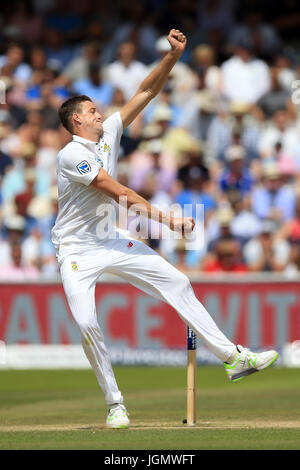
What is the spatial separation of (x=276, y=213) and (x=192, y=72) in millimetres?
3328

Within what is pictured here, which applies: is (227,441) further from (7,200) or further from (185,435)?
(7,200)

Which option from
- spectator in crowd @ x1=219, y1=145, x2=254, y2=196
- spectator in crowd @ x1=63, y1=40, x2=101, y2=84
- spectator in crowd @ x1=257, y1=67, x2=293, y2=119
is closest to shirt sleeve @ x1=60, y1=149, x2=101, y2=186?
spectator in crowd @ x1=219, y1=145, x2=254, y2=196

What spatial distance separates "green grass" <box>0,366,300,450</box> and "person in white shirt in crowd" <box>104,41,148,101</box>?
5.42m

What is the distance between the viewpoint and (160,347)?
13.9m

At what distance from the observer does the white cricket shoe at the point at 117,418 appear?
795cm

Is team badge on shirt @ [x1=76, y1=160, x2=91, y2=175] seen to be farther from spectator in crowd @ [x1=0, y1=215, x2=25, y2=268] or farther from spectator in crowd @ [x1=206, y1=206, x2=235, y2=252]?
spectator in crowd @ [x1=0, y1=215, x2=25, y2=268]

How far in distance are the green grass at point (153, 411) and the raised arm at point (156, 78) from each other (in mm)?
2396

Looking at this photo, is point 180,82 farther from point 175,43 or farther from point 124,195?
point 124,195

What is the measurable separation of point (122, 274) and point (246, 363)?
1.11 metres

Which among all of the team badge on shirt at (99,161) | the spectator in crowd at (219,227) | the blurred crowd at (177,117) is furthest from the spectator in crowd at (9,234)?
the team badge on shirt at (99,161)

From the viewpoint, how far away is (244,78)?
17219mm

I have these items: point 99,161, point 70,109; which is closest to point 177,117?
point 70,109

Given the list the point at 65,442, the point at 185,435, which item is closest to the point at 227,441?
the point at 185,435

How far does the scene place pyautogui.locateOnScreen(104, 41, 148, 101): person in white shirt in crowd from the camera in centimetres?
1747
